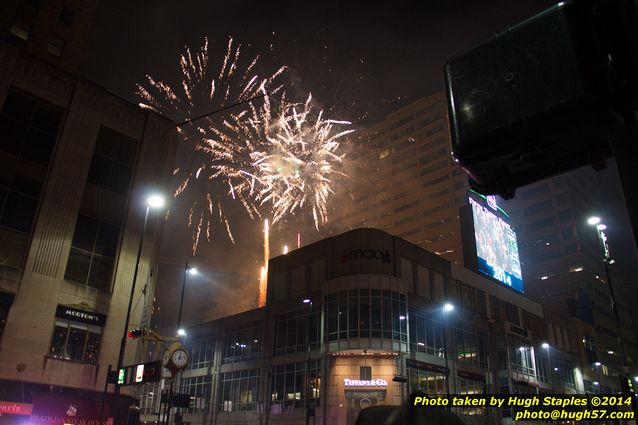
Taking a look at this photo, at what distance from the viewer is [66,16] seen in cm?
4209

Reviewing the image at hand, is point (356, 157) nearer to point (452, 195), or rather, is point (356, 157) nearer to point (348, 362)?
point (452, 195)

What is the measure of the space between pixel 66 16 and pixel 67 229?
73.5 feet

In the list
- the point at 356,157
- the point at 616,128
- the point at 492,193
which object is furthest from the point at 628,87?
the point at 356,157

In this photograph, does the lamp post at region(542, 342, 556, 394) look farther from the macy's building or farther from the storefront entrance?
the storefront entrance

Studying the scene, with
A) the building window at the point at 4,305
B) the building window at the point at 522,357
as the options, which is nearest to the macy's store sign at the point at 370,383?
the building window at the point at 522,357

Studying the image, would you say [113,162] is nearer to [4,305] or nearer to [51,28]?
[4,305]

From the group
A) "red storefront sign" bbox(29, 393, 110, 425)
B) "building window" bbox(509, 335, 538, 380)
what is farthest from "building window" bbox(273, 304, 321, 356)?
"building window" bbox(509, 335, 538, 380)

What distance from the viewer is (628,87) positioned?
2.22m

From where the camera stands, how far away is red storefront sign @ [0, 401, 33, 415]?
80.7 ft

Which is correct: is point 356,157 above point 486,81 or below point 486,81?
above

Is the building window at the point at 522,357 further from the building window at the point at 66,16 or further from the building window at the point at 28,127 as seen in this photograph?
the building window at the point at 66,16

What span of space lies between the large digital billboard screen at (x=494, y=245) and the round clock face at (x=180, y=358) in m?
37.4

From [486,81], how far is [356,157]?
171593 mm

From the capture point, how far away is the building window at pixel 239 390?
174 feet
